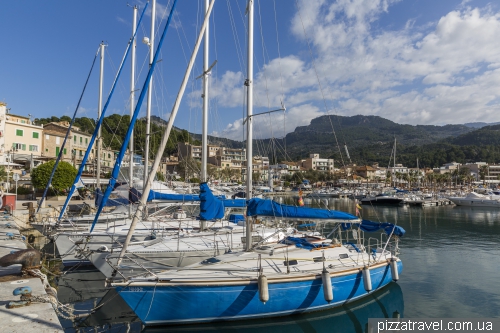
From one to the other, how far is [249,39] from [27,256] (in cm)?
964

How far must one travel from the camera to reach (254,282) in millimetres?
9359

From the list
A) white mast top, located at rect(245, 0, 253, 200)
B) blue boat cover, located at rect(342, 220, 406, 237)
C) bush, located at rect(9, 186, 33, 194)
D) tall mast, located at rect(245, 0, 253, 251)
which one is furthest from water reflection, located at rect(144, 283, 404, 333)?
bush, located at rect(9, 186, 33, 194)

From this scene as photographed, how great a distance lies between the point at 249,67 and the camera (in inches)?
448

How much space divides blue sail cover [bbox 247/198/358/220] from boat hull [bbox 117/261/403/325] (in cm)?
227

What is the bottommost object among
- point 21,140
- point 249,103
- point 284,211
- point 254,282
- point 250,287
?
point 250,287

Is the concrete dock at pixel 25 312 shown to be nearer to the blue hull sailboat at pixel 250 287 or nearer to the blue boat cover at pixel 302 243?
the blue hull sailboat at pixel 250 287

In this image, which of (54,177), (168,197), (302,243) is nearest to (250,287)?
(302,243)

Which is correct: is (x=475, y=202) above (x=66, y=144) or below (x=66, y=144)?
below

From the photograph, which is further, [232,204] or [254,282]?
[232,204]

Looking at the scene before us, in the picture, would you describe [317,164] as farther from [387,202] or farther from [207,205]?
[207,205]

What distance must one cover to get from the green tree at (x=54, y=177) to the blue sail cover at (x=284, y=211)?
112 ft

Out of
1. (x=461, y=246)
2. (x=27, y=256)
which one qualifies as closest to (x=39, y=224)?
(x=27, y=256)

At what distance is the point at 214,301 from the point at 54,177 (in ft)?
115

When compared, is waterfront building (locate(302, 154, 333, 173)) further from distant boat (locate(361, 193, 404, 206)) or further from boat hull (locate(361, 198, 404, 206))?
boat hull (locate(361, 198, 404, 206))
